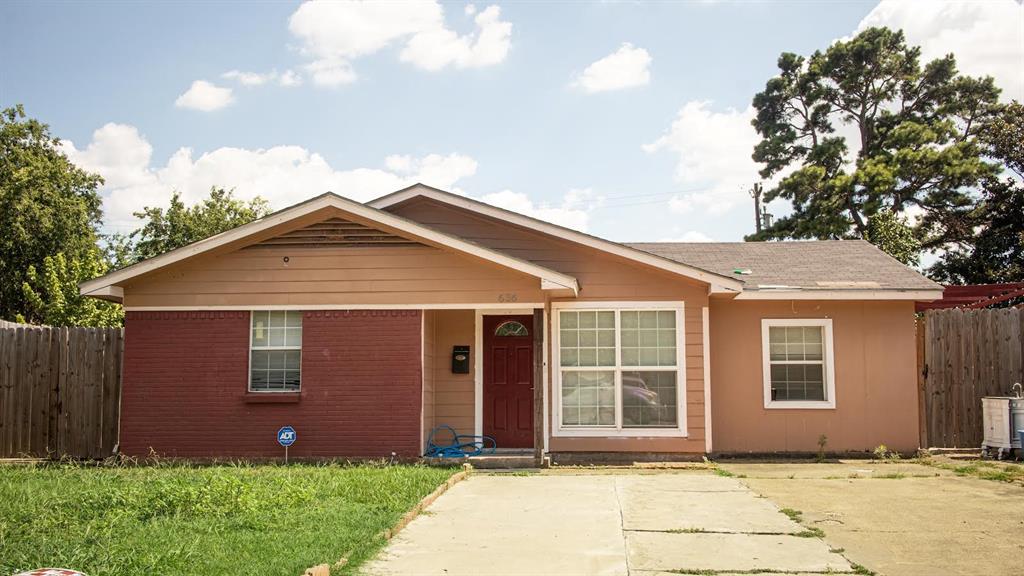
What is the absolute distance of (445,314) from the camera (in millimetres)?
14453

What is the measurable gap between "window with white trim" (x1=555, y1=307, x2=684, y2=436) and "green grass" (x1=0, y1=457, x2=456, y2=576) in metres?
3.36

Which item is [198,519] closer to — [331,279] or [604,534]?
[604,534]

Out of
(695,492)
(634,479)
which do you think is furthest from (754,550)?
(634,479)

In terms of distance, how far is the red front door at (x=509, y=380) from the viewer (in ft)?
46.8

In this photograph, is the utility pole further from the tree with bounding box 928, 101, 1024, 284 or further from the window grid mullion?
the window grid mullion

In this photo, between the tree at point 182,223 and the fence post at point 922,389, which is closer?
the fence post at point 922,389

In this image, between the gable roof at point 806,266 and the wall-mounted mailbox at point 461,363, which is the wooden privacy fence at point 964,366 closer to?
the gable roof at point 806,266

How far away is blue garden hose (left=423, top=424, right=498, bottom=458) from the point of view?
13406 mm

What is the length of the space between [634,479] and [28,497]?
6.91 metres

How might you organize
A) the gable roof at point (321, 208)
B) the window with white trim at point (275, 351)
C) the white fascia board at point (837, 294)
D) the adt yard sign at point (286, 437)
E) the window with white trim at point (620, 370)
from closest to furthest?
1. the gable roof at point (321, 208)
2. the adt yard sign at point (286, 437)
3. the window with white trim at point (275, 351)
4. the window with white trim at point (620, 370)
5. the white fascia board at point (837, 294)

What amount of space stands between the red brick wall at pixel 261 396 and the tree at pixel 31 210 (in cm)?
2080

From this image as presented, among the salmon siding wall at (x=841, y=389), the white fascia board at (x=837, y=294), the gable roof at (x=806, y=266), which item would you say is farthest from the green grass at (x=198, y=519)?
the gable roof at (x=806, y=266)

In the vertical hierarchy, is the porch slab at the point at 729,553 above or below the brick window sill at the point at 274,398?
below

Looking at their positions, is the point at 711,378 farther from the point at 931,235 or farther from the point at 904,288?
the point at 931,235
